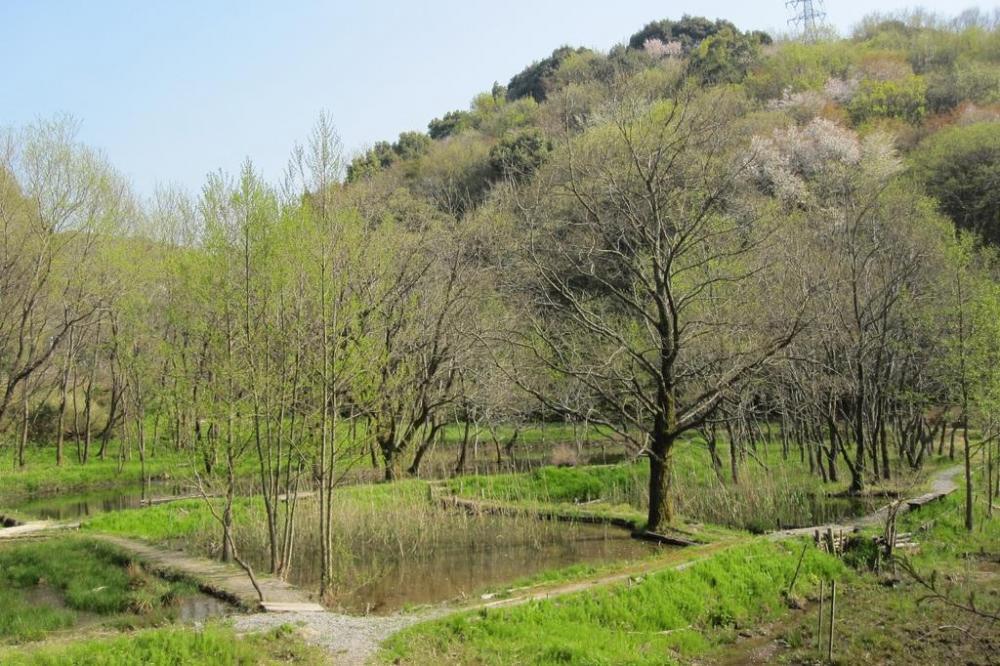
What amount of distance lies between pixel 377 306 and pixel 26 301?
425 inches

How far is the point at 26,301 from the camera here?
23.8 metres

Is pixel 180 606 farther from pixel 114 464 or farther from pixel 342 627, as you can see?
pixel 114 464

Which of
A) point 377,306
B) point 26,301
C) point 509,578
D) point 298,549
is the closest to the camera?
point 509,578

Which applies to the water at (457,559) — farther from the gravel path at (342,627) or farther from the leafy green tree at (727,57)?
the leafy green tree at (727,57)

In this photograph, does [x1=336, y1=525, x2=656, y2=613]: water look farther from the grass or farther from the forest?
the grass

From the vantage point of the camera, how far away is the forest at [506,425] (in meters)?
11.8

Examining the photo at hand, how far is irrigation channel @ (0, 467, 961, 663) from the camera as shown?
10727mm

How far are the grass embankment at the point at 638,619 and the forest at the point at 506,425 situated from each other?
0.05 m

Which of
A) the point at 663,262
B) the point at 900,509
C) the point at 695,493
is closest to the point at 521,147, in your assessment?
the point at 695,493

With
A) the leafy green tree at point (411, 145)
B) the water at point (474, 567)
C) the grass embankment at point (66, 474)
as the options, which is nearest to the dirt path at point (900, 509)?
the water at point (474, 567)

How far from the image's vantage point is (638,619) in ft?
38.7

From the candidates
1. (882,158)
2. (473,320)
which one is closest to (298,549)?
(473,320)

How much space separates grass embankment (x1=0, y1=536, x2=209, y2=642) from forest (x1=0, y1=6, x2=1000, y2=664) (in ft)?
0.26

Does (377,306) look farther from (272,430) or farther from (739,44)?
(739,44)
